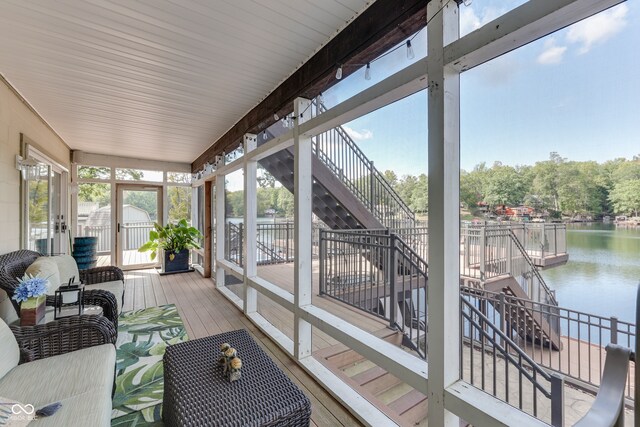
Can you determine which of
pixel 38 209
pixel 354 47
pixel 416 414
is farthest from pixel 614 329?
pixel 38 209

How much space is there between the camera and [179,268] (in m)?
6.32

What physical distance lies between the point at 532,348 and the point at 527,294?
0.36 meters

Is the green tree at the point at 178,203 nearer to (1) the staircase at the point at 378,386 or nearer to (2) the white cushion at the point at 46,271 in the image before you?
(2) the white cushion at the point at 46,271

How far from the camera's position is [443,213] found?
1.41m

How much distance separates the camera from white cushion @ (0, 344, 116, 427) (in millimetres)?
1249

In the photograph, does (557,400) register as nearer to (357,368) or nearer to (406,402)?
(406,402)

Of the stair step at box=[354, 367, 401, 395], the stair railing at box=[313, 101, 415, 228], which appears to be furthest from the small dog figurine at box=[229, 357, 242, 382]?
the stair railing at box=[313, 101, 415, 228]

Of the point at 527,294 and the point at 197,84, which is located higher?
the point at 197,84

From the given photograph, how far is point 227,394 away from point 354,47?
A: 7.20ft

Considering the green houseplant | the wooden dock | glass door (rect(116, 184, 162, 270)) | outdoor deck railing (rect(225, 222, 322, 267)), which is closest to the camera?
the wooden dock

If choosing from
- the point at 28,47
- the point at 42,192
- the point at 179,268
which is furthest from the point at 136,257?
the point at 28,47

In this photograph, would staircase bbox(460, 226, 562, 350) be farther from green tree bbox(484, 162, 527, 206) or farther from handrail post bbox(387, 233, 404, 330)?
handrail post bbox(387, 233, 404, 330)

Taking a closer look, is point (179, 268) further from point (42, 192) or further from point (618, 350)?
point (618, 350)

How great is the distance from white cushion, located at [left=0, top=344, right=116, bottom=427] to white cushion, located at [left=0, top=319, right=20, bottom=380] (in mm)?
34
